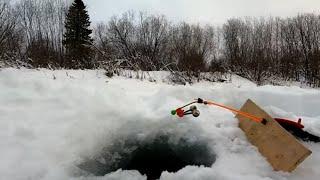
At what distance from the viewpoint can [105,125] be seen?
13.1ft

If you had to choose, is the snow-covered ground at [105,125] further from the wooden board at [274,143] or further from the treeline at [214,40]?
the treeline at [214,40]

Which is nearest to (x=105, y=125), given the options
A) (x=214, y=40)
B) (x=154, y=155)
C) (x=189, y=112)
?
(x=154, y=155)

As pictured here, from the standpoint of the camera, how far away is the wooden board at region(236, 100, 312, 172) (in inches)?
115

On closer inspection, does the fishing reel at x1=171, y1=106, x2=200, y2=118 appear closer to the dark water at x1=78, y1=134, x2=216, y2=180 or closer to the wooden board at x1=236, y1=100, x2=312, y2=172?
the dark water at x1=78, y1=134, x2=216, y2=180

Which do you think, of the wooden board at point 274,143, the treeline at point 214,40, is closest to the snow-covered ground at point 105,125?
the wooden board at point 274,143

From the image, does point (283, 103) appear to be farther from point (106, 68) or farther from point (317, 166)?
point (106, 68)

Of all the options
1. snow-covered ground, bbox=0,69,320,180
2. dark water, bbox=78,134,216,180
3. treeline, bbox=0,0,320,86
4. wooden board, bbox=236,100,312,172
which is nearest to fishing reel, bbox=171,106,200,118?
snow-covered ground, bbox=0,69,320,180

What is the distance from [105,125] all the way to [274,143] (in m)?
1.85

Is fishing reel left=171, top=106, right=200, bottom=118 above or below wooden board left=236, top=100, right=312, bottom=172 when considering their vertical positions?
above

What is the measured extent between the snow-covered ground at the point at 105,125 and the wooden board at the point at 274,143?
0.23ft

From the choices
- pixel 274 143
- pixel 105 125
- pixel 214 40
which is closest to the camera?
pixel 274 143

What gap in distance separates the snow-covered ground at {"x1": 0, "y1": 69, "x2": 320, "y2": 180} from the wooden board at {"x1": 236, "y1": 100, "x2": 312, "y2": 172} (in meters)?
0.07

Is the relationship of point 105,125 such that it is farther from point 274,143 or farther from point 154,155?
point 274,143

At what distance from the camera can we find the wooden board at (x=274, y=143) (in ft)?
9.62
